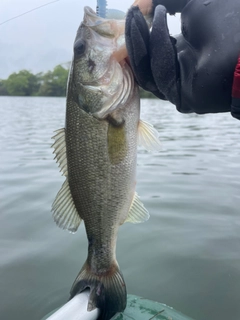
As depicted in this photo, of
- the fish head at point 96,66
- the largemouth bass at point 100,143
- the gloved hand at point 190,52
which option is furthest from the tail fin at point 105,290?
the gloved hand at point 190,52

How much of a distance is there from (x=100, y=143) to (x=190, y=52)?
72 centimetres

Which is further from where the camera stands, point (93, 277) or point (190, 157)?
point (190, 157)

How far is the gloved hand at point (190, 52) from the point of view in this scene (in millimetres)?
1576

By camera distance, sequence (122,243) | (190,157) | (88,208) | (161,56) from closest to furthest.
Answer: (161,56) < (88,208) < (122,243) < (190,157)

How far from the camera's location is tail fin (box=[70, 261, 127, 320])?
2.17 m

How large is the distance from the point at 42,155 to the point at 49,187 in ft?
10.5

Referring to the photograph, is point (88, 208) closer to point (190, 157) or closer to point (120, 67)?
point (120, 67)

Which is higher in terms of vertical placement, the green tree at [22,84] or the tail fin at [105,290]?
the green tree at [22,84]

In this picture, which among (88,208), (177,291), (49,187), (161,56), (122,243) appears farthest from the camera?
(49,187)

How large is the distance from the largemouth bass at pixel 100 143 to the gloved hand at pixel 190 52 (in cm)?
24

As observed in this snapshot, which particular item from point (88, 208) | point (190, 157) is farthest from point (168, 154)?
point (88, 208)

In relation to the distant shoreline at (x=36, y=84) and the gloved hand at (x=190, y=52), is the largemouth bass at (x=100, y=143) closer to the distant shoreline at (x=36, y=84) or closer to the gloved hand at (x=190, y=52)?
the gloved hand at (x=190, y=52)

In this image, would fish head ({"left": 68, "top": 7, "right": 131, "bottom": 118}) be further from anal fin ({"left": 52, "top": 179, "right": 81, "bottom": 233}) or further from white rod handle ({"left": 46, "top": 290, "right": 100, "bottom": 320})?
white rod handle ({"left": 46, "top": 290, "right": 100, "bottom": 320})

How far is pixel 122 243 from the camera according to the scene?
4.49m
